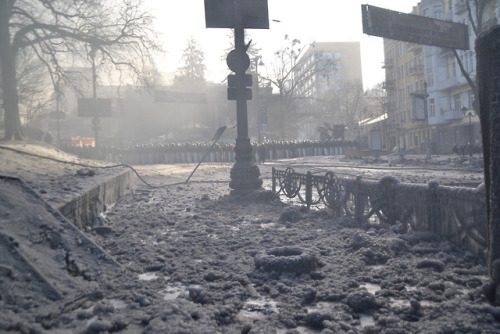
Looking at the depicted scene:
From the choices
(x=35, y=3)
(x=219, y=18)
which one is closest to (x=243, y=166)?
(x=219, y=18)

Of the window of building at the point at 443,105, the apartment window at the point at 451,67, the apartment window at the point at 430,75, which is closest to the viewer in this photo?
the apartment window at the point at 451,67

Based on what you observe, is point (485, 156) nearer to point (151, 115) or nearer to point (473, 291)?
point (473, 291)

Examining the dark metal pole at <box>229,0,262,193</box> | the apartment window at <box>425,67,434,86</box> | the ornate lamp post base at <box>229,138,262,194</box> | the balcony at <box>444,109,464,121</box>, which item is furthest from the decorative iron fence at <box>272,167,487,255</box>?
the apartment window at <box>425,67,434,86</box>

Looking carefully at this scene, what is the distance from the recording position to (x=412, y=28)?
1410cm

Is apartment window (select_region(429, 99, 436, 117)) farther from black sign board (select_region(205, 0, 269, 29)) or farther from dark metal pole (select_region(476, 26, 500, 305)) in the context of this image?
dark metal pole (select_region(476, 26, 500, 305))

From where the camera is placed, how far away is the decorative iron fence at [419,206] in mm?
4020

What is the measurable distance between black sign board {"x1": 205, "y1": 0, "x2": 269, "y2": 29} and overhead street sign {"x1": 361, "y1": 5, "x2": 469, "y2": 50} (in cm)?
377

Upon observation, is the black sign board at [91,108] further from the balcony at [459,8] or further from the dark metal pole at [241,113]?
the balcony at [459,8]

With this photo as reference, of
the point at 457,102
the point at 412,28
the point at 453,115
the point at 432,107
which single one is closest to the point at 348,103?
the point at 432,107

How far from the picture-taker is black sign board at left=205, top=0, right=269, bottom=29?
35.9ft

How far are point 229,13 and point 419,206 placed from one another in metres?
7.91

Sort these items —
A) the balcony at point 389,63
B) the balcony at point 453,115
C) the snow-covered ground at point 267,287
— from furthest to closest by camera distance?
the balcony at point 389,63 → the balcony at point 453,115 → the snow-covered ground at point 267,287

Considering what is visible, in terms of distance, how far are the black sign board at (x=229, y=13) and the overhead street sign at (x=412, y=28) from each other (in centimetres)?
377

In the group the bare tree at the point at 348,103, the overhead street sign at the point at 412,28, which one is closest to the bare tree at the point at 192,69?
the bare tree at the point at 348,103
